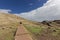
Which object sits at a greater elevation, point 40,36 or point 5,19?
point 5,19

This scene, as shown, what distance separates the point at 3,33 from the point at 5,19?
10143mm

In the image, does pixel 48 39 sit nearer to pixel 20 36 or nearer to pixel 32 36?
pixel 32 36

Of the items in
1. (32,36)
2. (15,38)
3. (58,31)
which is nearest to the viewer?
(15,38)

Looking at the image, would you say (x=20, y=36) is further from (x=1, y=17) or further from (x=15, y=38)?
(x=1, y=17)

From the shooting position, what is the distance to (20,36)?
77.6 feet

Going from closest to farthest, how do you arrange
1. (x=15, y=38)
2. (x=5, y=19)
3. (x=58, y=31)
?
1. (x=15, y=38)
2. (x=58, y=31)
3. (x=5, y=19)

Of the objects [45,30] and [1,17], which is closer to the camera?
[45,30]

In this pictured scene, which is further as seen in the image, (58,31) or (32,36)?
(58,31)

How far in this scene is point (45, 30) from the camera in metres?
27.0

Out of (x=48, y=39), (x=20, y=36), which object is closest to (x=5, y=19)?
(x=20, y=36)

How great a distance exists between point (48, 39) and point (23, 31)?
15.3 ft

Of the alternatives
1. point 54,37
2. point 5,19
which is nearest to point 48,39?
point 54,37

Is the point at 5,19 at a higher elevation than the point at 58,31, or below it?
higher

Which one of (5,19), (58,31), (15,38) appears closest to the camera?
(15,38)
